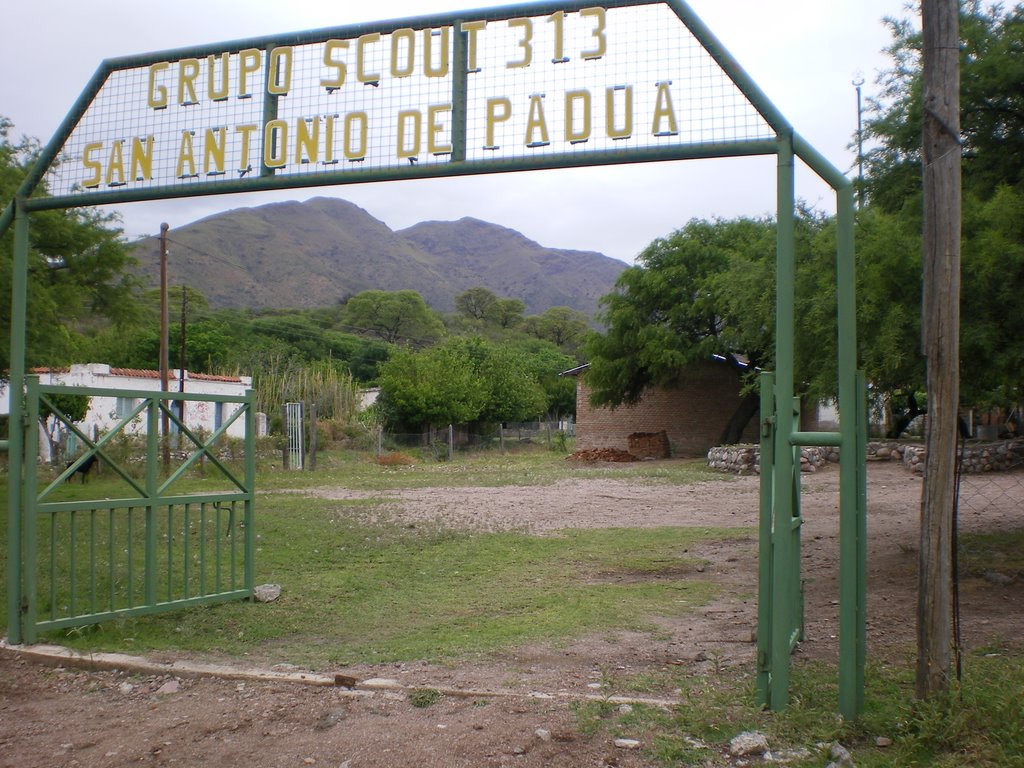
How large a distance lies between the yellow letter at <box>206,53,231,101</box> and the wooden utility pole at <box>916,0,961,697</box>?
14.2 ft

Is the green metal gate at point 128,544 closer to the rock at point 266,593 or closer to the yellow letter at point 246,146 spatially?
the rock at point 266,593

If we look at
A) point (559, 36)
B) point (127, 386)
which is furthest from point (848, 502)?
point (127, 386)

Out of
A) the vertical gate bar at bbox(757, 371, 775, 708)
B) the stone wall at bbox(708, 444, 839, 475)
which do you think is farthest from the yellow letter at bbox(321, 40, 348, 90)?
the stone wall at bbox(708, 444, 839, 475)

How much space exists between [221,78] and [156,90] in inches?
20.3

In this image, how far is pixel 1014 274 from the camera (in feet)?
25.3

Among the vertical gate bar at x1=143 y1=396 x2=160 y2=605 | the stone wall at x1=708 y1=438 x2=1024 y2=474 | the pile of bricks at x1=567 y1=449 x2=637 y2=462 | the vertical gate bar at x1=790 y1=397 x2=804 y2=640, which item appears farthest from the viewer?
the pile of bricks at x1=567 y1=449 x2=637 y2=462

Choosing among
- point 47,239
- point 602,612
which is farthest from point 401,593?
point 47,239

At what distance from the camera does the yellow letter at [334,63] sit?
240 inches

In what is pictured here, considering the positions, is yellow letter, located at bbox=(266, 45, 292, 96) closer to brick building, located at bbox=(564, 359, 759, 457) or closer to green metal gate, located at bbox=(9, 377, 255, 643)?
green metal gate, located at bbox=(9, 377, 255, 643)

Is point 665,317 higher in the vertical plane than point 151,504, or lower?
higher

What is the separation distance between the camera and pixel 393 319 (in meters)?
122

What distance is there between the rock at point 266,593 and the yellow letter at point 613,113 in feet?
16.7

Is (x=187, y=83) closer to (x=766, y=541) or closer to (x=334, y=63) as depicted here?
(x=334, y=63)

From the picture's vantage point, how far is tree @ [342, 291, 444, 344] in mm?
121625
